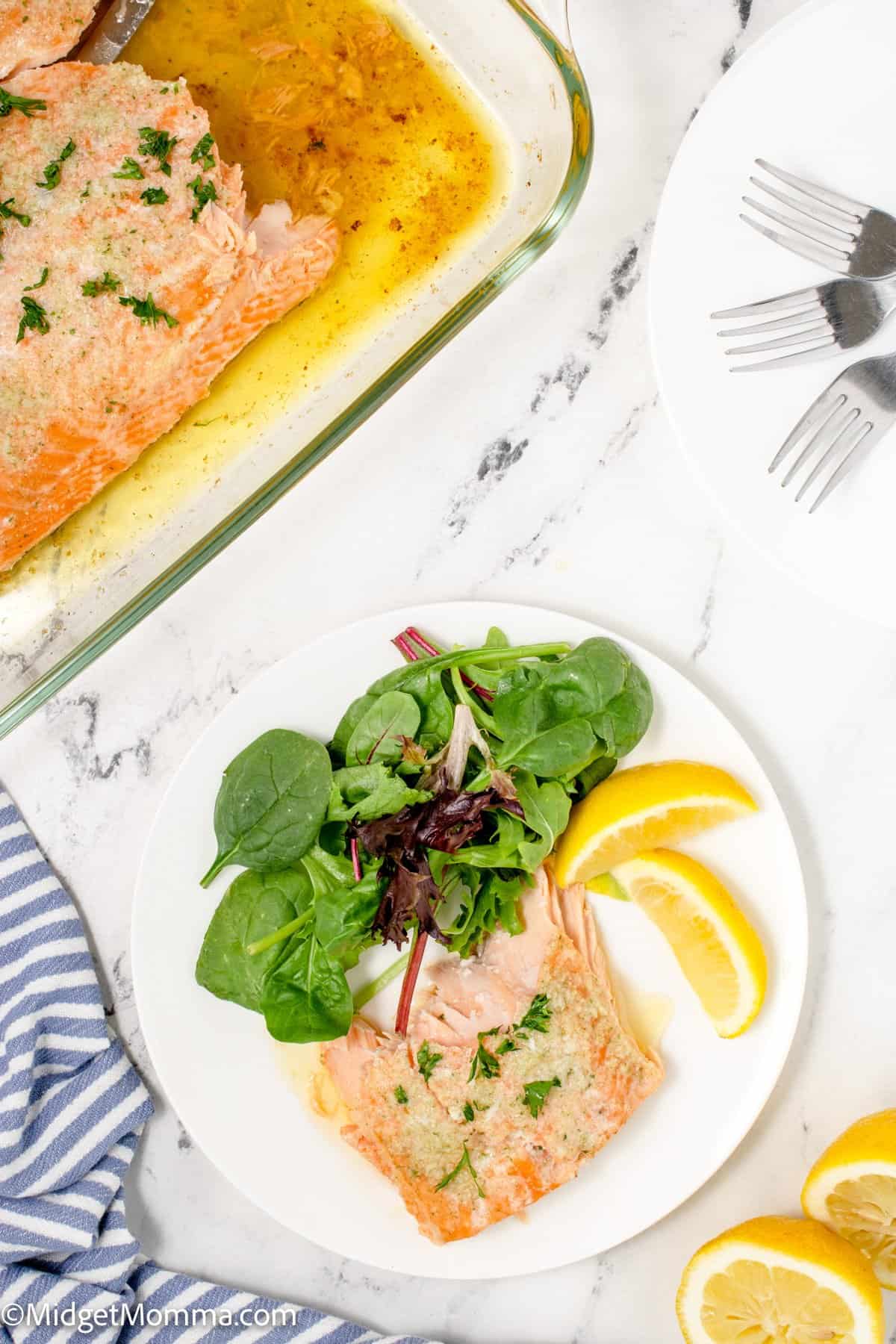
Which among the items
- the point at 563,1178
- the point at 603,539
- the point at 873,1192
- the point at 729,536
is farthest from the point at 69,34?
the point at 873,1192

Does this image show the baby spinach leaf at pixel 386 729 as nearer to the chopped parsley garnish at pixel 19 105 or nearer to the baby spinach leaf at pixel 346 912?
the baby spinach leaf at pixel 346 912

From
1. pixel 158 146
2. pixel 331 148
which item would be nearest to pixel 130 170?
pixel 158 146

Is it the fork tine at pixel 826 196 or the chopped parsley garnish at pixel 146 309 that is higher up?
the fork tine at pixel 826 196

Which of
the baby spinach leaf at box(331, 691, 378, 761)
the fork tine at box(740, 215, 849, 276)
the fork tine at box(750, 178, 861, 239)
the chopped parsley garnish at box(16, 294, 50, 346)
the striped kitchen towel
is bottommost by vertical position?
the striped kitchen towel

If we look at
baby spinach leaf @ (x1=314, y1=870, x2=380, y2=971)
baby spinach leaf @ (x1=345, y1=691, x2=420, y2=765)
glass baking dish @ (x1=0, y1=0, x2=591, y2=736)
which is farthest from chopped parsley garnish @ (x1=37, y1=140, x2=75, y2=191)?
baby spinach leaf @ (x1=314, y1=870, x2=380, y2=971)

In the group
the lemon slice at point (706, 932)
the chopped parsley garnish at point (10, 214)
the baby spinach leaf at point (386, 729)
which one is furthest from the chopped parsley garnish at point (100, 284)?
the lemon slice at point (706, 932)

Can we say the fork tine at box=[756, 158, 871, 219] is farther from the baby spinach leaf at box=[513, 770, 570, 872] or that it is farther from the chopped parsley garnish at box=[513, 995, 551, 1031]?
the chopped parsley garnish at box=[513, 995, 551, 1031]

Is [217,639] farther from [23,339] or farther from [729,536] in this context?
[729,536]
